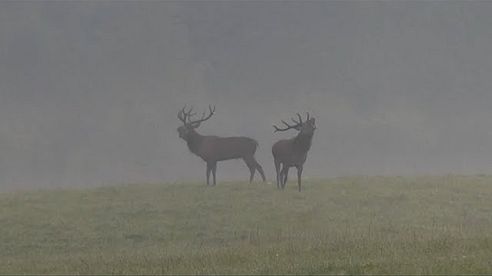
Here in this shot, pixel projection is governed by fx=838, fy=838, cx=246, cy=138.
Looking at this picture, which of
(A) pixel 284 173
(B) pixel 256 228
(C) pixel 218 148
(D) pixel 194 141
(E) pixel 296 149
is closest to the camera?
(B) pixel 256 228

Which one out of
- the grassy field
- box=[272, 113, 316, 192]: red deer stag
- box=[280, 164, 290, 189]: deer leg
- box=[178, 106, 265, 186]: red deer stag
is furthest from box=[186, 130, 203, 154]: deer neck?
box=[280, 164, 290, 189]: deer leg

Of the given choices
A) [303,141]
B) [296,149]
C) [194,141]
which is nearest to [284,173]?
[296,149]

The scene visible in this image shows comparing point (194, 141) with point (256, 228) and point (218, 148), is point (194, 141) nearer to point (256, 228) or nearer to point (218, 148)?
point (218, 148)

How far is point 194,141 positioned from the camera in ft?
121

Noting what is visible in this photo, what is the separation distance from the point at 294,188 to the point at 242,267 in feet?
62.7

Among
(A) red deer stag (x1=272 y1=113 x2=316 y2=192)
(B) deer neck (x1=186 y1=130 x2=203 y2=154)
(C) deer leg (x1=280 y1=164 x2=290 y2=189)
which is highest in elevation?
(B) deer neck (x1=186 y1=130 x2=203 y2=154)

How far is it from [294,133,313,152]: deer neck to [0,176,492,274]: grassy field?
1.70 m

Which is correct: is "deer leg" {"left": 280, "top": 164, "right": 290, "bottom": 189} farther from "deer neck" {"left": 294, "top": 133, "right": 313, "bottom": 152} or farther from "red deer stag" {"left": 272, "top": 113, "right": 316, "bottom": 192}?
"deer neck" {"left": 294, "top": 133, "right": 313, "bottom": 152}

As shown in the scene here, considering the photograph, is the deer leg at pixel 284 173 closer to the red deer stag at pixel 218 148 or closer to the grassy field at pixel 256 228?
the grassy field at pixel 256 228

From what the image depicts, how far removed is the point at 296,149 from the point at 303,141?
573mm

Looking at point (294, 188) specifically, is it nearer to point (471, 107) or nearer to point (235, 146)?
point (235, 146)

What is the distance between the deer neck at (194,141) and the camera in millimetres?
36697

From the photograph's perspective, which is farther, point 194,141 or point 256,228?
point 194,141

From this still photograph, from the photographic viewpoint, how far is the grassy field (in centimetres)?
1394
